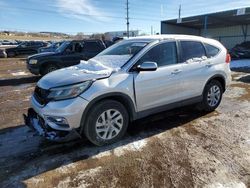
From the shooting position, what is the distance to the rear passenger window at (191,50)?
5004 millimetres

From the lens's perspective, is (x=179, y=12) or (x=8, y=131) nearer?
(x=8, y=131)

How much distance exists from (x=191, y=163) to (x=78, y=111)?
1788 mm

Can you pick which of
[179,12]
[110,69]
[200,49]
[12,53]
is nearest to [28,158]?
[110,69]

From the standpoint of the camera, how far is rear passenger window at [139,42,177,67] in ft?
14.8

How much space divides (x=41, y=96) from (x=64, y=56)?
23.7 ft

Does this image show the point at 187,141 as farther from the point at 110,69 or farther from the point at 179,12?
the point at 179,12

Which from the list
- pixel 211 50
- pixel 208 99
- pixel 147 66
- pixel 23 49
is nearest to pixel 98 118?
pixel 147 66

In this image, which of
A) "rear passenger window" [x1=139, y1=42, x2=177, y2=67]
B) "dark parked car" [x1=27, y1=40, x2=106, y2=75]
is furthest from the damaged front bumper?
"dark parked car" [x1=27, y1=40, x2=106, y2=75]

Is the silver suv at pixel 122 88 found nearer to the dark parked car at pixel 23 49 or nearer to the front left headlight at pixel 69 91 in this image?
the front left headlight at pixel 69 91

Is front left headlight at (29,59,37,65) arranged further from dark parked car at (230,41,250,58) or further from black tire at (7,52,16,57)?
black tire at (7,52,16,57)

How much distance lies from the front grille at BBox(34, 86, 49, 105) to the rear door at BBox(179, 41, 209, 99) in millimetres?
2560

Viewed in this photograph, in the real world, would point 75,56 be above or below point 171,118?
above

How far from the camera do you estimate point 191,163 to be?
11.9ft

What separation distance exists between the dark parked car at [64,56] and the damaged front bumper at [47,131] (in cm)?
683
